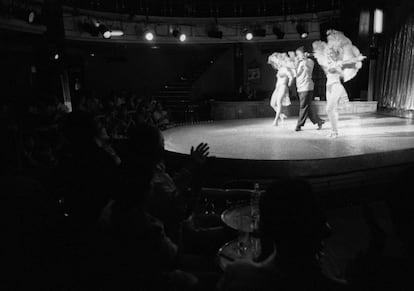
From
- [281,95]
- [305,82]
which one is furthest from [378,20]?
[281,95]

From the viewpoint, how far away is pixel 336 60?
626 cm

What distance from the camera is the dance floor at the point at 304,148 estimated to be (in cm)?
490

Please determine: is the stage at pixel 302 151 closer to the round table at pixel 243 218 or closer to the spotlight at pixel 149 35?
the round table at pixel 243 218

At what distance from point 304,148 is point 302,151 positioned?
26 cm

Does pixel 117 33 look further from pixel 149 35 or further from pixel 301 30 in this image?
pixel 301 30

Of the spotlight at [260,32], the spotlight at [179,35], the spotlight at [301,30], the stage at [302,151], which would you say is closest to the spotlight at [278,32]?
the spotlight at [260,32]

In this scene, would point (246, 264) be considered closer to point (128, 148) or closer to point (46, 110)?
point (128, 148)

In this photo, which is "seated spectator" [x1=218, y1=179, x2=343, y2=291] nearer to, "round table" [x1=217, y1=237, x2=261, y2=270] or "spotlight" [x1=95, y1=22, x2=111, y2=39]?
"round table" [x1=217, y1=237, x2=261, y2=270]

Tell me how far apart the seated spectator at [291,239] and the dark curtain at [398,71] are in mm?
9916

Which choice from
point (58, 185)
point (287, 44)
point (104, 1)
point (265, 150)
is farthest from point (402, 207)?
point (287, 44)

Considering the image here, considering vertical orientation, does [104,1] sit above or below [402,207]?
above

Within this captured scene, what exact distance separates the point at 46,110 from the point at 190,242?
5.24m

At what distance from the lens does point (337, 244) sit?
3.50m

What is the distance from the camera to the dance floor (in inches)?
193
